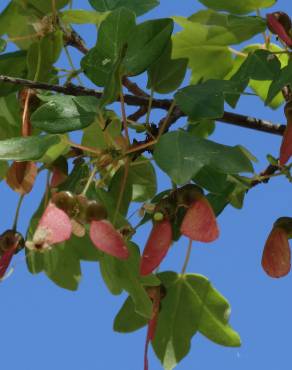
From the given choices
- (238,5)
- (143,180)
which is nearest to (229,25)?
(238,5)

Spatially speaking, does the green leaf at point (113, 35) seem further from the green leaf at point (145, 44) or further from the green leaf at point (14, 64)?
the green leaf at point (14, 64)

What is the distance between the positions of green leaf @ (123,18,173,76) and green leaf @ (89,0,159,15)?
10cm

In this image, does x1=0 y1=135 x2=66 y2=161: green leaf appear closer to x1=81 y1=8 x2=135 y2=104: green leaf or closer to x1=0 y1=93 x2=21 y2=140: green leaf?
x1=81 y1=8 x2=135 y2=104: green leaf

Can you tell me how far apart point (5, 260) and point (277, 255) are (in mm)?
307

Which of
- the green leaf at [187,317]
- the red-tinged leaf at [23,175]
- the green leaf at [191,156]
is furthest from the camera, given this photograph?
the green leaf at [187,317]

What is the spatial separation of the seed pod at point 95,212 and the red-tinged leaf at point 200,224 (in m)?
0.08

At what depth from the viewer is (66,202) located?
36.9 inches

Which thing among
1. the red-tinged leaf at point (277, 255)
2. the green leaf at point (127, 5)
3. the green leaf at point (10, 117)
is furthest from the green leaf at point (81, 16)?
the red-tinged leaf at point (277, 255)

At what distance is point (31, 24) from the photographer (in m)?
1.20

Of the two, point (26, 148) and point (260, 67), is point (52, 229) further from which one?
point (260, 67)

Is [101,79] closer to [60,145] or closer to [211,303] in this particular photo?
[60,145]

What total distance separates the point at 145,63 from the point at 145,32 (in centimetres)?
3

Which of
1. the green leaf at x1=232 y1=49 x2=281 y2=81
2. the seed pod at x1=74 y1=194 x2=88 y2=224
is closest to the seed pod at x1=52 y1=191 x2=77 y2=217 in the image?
the seed pod at x1=74 y1=194 x2=88 y2=224

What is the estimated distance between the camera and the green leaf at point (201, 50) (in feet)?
3.66
